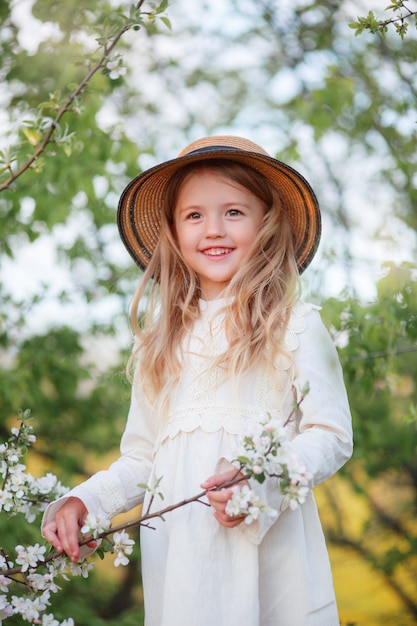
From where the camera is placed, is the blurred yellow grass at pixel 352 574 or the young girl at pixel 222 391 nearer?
the young girl at pixel 222 391

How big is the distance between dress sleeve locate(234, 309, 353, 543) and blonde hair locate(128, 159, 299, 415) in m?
0.08

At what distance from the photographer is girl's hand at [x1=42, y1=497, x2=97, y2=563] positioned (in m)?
1.77

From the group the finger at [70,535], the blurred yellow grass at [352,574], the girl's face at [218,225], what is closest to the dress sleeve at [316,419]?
the girl's face at [218,225]

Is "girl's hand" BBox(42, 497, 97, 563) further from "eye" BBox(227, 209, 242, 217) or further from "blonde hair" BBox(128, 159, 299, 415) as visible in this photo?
"eye" BBox(227, 209, 242, 217)

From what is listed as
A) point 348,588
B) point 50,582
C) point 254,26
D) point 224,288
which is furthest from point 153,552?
point 348,588

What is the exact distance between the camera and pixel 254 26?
557 centimetres

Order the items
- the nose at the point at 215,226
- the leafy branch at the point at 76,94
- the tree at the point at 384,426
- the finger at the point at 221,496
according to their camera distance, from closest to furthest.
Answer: the finger at the point at 221,496 → the leafy branch at the point at 76,94 → the nose at the point at 215,226 → the tree at the point at 384,426

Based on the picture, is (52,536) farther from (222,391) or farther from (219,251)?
(219,251)

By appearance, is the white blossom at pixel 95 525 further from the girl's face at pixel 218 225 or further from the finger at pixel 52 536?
the girl's face at pixel 218 225

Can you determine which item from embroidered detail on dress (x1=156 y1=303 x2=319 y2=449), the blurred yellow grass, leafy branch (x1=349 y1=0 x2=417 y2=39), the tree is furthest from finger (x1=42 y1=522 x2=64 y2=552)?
the blurred yellow grass

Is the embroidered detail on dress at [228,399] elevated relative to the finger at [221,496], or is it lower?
elevated

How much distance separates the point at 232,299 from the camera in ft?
6.95

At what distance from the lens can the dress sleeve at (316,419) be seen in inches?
68.8

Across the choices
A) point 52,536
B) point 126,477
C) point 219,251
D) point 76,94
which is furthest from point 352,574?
point 76,94
